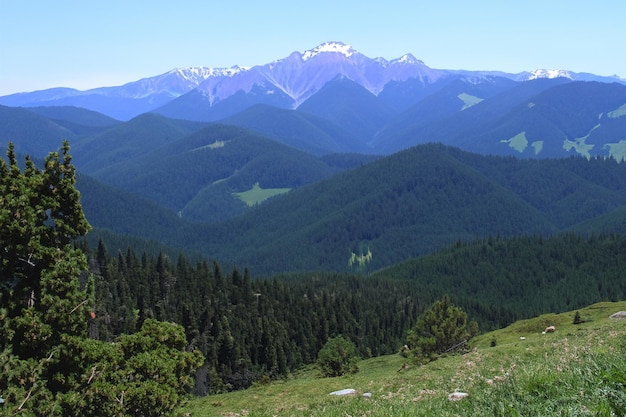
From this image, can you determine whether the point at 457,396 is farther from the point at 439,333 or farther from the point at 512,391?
the point at 439,333

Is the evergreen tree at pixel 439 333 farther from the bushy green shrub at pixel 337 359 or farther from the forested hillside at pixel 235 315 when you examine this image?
the forested hillside at pixel 235 315

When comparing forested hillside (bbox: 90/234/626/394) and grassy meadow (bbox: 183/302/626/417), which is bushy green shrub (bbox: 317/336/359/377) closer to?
Result: forested hillside (bbox: 90/234/626/394)

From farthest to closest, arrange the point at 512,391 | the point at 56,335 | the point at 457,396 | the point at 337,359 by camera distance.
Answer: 1. the point at 337,359
2. the point at 56,335
3. the point at 457,396
4. the point at 512,391

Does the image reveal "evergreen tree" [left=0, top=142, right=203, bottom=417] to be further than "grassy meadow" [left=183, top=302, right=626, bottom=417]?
Yes

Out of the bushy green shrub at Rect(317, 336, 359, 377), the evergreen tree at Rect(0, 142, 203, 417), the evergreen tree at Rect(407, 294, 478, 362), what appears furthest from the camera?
the bushy green shrub at Rect(317, 336, 359, 377)

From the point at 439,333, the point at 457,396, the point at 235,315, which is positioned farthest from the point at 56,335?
the point at 235,315

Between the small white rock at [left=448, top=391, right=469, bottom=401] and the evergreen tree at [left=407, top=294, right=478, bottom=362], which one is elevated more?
the small white rock at [left=448, top=391, right=469, bottom=401]

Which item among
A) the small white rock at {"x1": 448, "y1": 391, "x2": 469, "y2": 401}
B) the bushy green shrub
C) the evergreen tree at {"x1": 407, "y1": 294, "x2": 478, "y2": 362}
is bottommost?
the bushy green shrub

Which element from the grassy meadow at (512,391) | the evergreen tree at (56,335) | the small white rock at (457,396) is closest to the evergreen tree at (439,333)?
the grassy meadow at (512,391)

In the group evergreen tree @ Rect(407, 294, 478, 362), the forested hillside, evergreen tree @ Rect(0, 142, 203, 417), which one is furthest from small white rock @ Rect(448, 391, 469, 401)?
the forested hillside

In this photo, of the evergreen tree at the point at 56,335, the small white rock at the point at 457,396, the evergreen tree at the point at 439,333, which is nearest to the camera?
the small white rock at the point at 457,396

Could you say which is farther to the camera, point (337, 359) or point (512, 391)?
point (337, 359)

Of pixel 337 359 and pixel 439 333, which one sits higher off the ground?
pixel 439 333

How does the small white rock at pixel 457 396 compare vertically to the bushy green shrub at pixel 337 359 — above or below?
above
